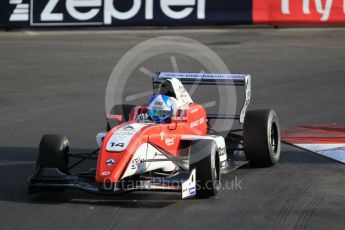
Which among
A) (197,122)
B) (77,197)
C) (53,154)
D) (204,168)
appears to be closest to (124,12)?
(197,122)

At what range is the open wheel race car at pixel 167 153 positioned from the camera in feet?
30.3

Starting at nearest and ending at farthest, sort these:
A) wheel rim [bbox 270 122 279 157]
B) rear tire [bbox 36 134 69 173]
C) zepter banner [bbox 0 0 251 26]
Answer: rear tire [bbox 36 134 69 173], wheel rim [bbox 270 122 279 157], zepter banner [bbox 0 0 251 26]

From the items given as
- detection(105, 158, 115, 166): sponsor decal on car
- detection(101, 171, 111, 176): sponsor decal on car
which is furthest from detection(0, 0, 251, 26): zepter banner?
detection(101, 171, 111, 176): sponsor decal on car

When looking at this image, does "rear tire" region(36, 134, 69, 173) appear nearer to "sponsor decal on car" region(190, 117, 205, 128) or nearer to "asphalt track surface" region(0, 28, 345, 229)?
"asphalt track surface" region(0, 28, 345, 229)

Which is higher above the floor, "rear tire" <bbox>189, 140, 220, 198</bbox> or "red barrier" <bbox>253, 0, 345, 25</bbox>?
"red barrier" <bbox>253, 0, 345, 25</bbox>

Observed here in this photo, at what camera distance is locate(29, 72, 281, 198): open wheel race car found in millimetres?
9234

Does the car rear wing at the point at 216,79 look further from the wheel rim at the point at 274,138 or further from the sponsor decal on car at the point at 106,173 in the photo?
the sponsor decal on car at the point at 106,173

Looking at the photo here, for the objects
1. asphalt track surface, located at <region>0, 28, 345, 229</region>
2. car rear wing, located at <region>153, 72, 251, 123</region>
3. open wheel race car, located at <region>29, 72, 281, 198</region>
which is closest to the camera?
asphalt track surface, located at <region>0, 28, 345, 229</region>

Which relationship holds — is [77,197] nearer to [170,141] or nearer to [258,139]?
[170,141]

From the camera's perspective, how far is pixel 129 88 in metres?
17.5

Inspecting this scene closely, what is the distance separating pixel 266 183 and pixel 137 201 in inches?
66.2

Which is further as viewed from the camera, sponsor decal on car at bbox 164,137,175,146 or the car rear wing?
the car rear wing

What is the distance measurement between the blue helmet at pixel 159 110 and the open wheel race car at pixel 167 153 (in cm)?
1

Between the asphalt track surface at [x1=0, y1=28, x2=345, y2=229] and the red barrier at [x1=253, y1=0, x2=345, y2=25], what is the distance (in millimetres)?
281
